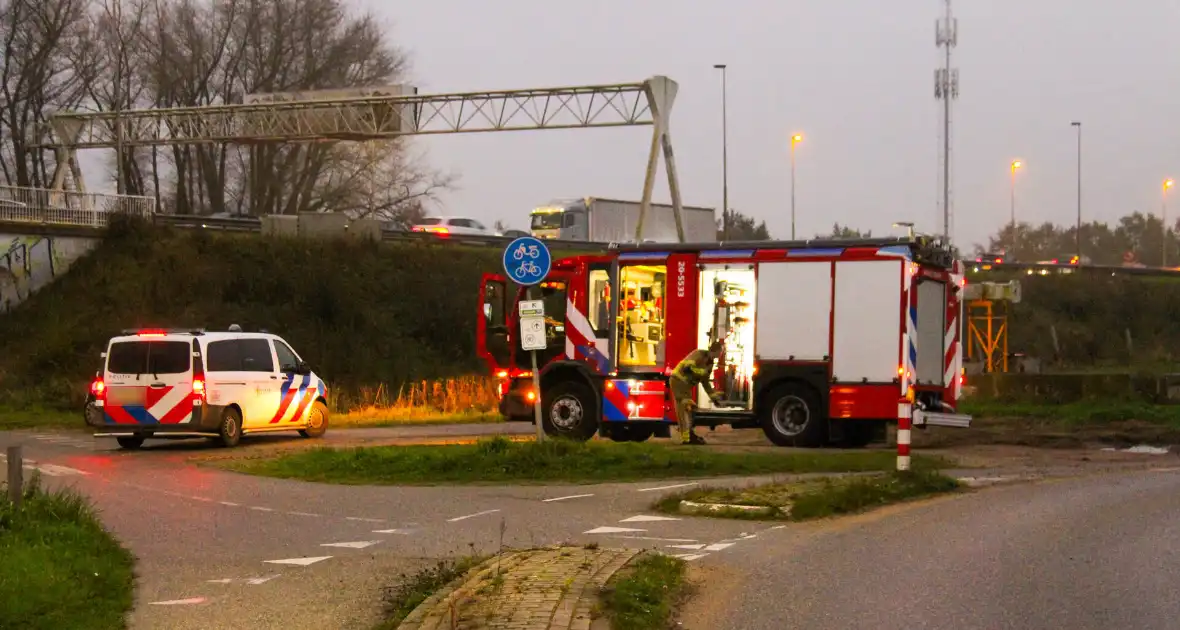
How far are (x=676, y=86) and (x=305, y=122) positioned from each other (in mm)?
13796

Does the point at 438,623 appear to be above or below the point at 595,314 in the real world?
below

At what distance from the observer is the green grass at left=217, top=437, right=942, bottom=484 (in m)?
16.7

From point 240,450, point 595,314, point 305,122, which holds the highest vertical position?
point 305,122

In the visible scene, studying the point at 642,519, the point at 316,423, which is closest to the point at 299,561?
the point at 642,519

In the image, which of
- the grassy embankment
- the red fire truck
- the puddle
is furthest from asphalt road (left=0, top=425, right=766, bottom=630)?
the grassy embankment

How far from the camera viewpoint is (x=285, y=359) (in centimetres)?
2389

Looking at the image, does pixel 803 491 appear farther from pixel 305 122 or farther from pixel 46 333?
pixel 305 122

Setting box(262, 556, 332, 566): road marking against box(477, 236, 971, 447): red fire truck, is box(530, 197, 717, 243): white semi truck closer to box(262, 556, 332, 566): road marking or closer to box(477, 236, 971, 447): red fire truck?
box(477, 236, 971, 447): red fire truck

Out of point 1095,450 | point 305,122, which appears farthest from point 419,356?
point 1095,450

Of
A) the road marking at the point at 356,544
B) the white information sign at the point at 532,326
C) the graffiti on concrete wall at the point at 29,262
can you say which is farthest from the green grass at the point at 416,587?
the graffiti on concrete wall at the point at 29,262

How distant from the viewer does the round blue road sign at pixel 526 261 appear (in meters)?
17.0

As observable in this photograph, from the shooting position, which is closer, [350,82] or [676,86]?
[676,86]

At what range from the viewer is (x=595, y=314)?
22.2 metres

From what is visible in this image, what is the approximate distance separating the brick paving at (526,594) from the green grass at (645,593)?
109mm
